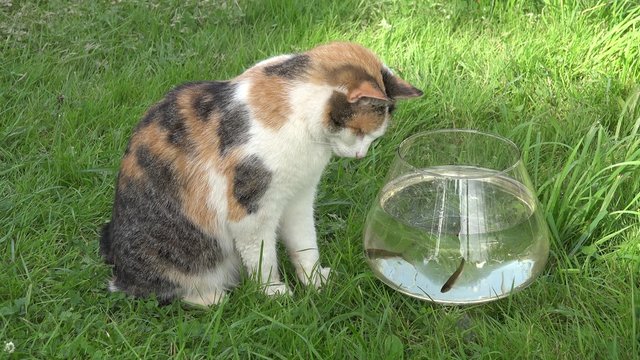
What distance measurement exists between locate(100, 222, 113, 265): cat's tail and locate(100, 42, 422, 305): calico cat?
3cm

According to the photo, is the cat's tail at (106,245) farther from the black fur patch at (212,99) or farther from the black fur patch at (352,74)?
the black fur patch at (352,74)

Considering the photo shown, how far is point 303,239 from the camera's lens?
284 cm

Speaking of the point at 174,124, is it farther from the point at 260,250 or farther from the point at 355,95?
the point at 355,95

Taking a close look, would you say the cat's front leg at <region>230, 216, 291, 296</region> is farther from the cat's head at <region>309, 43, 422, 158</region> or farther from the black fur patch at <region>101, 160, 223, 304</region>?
the cat's head at <region>309, 43, 422, 158</region>

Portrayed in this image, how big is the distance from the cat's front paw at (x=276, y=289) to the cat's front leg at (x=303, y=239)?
0.24 ft

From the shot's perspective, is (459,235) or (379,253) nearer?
(459,235)

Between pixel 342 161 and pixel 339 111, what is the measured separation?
2.91 feet

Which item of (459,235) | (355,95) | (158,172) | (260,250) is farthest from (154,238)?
(459,235)

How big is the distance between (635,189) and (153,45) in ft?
7.36

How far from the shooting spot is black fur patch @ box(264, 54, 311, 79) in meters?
2.54

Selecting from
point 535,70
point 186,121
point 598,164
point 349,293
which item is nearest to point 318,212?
point 349,293

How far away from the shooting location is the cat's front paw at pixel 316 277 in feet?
8.98

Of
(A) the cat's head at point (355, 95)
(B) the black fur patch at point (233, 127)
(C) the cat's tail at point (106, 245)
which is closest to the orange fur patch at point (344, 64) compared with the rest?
(A) the cat's head at point (355, 95)

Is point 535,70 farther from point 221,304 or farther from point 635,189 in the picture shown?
point 221,304
